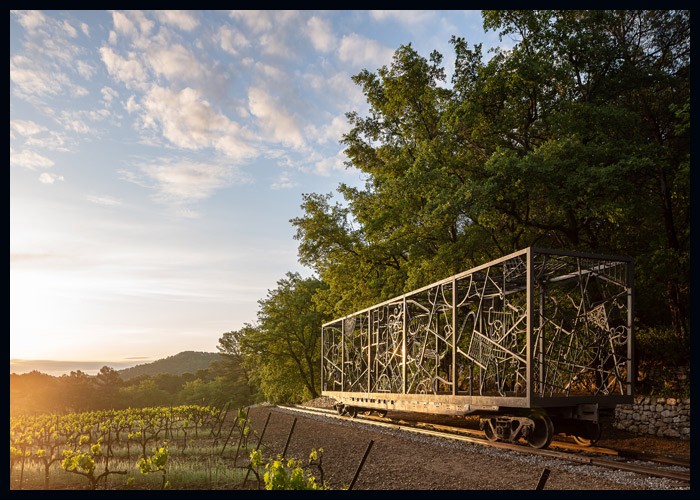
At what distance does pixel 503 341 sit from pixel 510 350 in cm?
140

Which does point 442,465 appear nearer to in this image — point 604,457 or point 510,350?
point 604,457

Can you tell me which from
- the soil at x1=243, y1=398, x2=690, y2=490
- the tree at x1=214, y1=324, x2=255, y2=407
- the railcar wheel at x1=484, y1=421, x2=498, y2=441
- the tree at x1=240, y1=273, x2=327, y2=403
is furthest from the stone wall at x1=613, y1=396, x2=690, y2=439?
the tree at x1=214, y1=324, x2=255, y2=407

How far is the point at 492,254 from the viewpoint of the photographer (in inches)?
819

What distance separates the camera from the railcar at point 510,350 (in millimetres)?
11328

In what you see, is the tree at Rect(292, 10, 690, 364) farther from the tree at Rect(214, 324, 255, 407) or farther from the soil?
the tree at Rect(214, 324, 255, 407)

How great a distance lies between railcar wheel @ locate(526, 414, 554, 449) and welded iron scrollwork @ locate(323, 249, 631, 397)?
0.51 meters

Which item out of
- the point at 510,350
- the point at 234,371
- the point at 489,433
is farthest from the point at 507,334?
the point at 234,371

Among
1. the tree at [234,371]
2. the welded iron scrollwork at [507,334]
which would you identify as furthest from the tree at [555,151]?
the tree at [234,371]

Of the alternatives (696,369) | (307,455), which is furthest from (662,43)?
(307,455)

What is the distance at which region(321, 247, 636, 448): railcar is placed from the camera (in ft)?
37.2

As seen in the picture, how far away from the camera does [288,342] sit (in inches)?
1644

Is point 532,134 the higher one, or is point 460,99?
point 460,99

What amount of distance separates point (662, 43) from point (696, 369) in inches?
521

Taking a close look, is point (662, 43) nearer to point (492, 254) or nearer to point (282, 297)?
point (492, 254)
